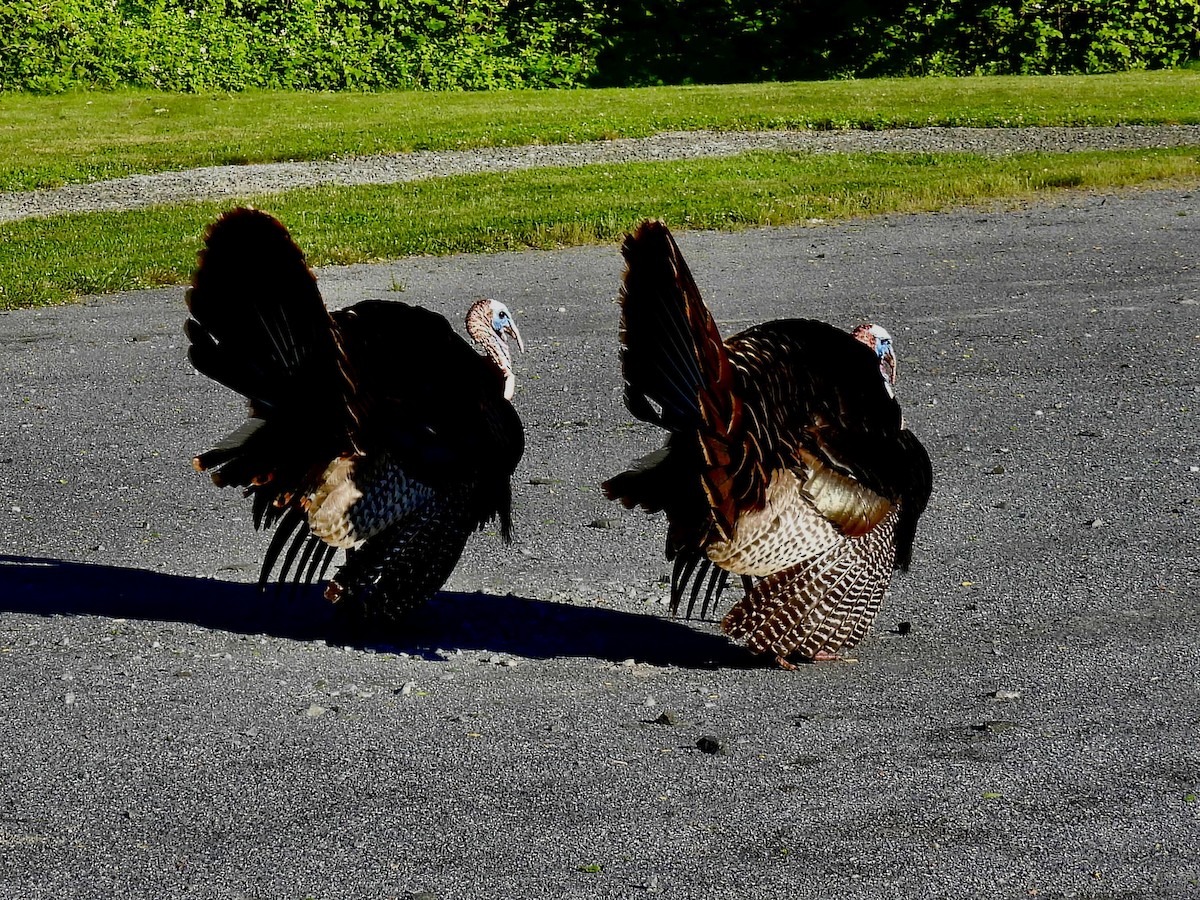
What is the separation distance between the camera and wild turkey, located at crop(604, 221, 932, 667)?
4379mm

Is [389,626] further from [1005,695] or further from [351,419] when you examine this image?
[1005,695]

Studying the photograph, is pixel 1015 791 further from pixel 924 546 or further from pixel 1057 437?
pixel 1057 437

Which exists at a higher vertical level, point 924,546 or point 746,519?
point 746,519

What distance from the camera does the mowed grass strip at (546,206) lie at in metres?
12.5

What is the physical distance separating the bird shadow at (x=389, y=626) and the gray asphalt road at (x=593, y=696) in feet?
0.06

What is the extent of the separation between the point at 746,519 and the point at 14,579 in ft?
10.2

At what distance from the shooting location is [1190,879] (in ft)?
11.7

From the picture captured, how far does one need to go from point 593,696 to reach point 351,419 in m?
1.24

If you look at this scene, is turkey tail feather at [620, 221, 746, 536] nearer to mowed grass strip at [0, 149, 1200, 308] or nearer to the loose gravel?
mowed grass strip at [0, 149, 1200, 308]

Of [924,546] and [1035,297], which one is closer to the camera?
[924,546]

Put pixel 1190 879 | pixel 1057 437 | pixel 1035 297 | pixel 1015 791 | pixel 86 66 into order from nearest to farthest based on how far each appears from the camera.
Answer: pixel 1190 879 < pixel 1015 791 < pixel 1057 437 < pixel 1035 297 < pixel 86 66

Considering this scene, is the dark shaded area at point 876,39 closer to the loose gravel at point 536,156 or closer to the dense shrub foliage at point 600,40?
the dense shrub foliage at point 600,40

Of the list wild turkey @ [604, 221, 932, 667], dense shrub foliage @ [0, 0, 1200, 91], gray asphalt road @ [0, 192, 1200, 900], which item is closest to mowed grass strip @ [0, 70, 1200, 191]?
dense shrub foliage @ [0, 0, 1200, 91]

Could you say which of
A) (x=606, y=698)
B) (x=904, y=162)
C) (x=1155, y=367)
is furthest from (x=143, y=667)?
(x=904, y=162)
